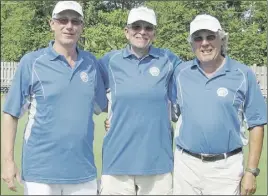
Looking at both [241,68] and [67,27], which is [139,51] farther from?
[241,68]

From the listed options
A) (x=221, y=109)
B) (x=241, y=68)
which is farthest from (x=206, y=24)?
(x=221, y=109)

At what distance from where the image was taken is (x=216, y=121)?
12.1 feet

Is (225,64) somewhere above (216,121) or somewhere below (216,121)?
above

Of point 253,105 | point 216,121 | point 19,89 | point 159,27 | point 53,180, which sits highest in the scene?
point 159,27

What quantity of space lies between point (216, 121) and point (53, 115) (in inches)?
47.9

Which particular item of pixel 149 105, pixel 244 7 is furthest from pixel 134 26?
pixel 244 7

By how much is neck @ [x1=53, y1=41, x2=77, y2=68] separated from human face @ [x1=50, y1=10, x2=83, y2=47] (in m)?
0.03

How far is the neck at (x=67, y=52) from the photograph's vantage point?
3674 mm

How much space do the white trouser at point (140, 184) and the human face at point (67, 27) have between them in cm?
117

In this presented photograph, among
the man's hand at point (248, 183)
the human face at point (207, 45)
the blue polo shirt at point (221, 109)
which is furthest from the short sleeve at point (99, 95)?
the man's hand at point (248, 183)

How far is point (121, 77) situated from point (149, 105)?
0.34 m

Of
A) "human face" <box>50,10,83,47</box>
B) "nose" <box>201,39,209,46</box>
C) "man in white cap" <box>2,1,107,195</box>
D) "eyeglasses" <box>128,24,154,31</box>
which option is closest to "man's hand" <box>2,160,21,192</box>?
"man in white cap" <box>2,1,107,195</box>

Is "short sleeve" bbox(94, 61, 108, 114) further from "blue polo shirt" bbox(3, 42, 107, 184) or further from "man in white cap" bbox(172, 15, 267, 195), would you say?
"man in white cap" bbox(172, 15, 267, 195)

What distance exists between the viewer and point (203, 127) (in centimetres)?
369
